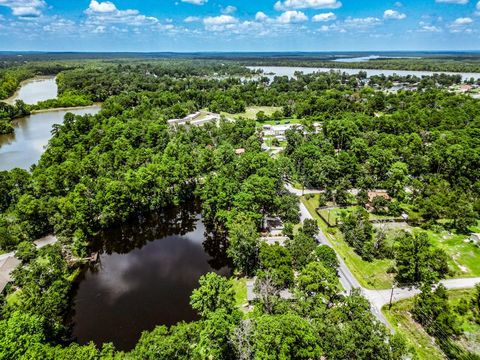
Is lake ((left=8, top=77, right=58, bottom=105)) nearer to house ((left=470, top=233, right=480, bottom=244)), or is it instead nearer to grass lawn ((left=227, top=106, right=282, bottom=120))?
grass lawn ((left=227, top=106, right=282, bottom=120))

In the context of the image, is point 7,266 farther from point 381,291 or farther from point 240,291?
point 381,291

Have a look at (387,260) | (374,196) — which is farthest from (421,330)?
(374,196)

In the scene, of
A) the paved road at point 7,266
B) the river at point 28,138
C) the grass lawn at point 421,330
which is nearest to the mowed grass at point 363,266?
the grass lawn at point 421,330

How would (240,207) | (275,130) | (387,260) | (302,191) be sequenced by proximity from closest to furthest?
(387,260), (240,207), (302,191), (275,130)

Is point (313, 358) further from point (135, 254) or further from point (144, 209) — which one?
point (144, 209)

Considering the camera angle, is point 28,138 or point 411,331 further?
point 28,138

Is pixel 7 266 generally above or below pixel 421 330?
above
